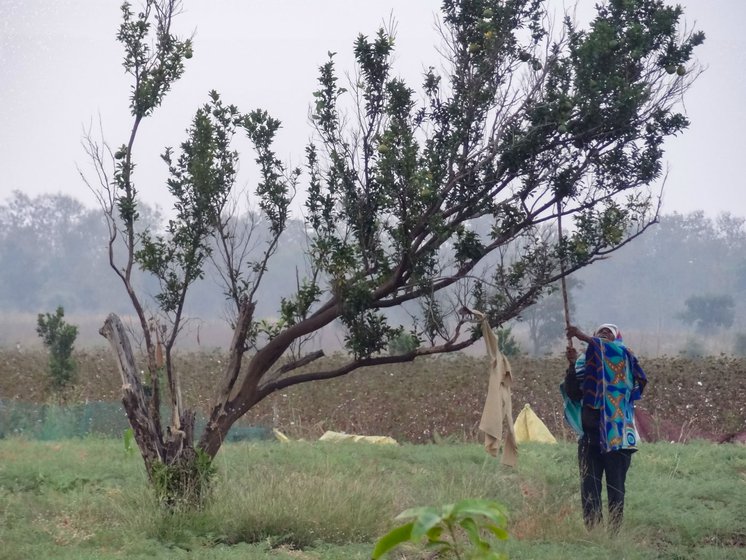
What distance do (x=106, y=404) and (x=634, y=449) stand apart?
12655 millimetres

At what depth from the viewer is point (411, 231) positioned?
886cm

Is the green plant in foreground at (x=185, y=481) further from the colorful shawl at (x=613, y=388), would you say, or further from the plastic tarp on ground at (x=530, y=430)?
the plastic tarp on ground at (x=530, y=430)

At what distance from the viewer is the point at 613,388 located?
8516 millimetres

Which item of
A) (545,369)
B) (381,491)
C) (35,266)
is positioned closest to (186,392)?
(545,369)

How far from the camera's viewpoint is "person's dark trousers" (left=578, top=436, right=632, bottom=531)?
8.65 metres

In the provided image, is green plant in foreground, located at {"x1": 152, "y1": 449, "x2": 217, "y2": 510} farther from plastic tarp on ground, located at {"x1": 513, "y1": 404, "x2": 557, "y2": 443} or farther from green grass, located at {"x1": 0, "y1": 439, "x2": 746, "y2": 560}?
plastic tarp on ground, located at {"x1": 513, "y1": 404, "x2": 557, "y2": 443}

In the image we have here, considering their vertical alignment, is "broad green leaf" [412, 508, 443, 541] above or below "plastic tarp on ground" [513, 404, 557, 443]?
below

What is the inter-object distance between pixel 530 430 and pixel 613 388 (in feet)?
27.5

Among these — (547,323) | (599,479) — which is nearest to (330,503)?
(599,479)

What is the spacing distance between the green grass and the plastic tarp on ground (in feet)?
9.67

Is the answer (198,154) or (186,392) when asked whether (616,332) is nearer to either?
(198,154)

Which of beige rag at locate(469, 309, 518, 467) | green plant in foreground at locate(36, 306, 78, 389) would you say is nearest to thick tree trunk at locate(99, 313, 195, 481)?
beige rag at locate(469, 309, 518, 467)

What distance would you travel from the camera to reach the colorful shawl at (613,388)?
27.7 ft

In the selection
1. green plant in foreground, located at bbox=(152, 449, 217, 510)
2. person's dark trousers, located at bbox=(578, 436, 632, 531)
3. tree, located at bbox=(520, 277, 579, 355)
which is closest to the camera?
person's dark trousers, located at bbox=(578, 436, 632, 531)
